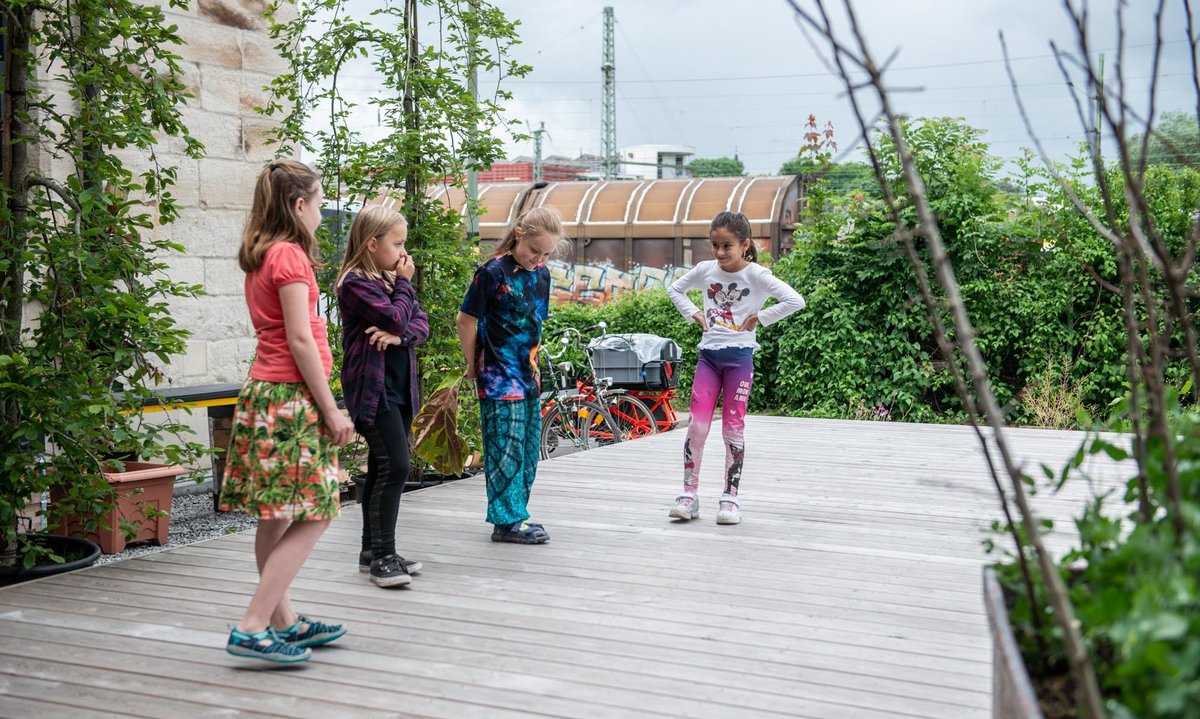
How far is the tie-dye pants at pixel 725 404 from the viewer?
5.44m

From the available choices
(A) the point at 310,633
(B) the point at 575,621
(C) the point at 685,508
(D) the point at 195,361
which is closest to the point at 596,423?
(D) the point at 195,361

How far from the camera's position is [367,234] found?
4.20 metres

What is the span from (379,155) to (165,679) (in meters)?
4.14

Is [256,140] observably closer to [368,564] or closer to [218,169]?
[218,169]

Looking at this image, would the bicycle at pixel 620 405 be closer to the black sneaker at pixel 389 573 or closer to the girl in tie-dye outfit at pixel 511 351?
the girl in tie-dye outfit at pixel 511 351

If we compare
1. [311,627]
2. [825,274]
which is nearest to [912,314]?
[825,274]

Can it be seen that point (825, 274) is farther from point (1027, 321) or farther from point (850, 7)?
point (850, 7)

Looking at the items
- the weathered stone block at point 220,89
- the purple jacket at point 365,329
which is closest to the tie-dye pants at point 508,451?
the purple jacket at point 365,329

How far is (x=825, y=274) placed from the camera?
37.8 ft

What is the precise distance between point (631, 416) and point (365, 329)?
596 centimetres

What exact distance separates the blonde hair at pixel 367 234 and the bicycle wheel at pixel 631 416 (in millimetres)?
5625

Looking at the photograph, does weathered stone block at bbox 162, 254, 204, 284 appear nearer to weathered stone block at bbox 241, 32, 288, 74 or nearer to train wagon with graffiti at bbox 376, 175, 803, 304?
weathered stone block at bbox 241, 32, 288, 74

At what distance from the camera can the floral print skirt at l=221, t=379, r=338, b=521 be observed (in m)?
3.19

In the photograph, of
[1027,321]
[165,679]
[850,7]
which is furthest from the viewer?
[1027,321]
